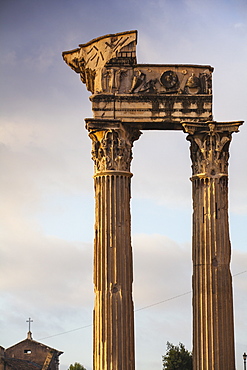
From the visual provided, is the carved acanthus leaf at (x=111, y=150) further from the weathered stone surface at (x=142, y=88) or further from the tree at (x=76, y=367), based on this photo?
the tree at (x=76, y=367)

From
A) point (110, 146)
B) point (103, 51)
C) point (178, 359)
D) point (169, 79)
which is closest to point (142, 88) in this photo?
point (169, 79)

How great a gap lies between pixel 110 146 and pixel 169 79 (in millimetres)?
2569

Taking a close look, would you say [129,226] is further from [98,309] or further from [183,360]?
[183,360]

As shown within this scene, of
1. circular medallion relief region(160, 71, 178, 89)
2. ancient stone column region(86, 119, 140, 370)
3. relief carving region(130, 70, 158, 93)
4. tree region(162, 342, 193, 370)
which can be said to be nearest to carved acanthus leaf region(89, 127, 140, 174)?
ancient stone column region(86, 119, 140, 370)

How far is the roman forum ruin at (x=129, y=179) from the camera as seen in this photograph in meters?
28.4

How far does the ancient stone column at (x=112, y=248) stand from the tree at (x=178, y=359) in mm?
26300

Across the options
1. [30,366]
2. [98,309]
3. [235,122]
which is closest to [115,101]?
[235,122]

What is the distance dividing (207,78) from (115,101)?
8.86 ft

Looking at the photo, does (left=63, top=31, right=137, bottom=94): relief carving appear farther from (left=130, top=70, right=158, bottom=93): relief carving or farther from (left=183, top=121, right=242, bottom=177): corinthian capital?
(left=183, top=121, right=242, bottom=177): corinthian capital

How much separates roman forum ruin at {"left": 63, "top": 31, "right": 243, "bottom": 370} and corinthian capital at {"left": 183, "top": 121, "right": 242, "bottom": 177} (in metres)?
0.03

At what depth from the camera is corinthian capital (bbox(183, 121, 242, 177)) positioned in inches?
1161

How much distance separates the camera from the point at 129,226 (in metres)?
29.2

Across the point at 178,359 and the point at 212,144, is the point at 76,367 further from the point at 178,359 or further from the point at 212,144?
the point at 212,144

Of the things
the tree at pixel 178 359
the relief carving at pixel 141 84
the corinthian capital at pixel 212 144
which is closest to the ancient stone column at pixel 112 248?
the relief carving at pixel 141 84
